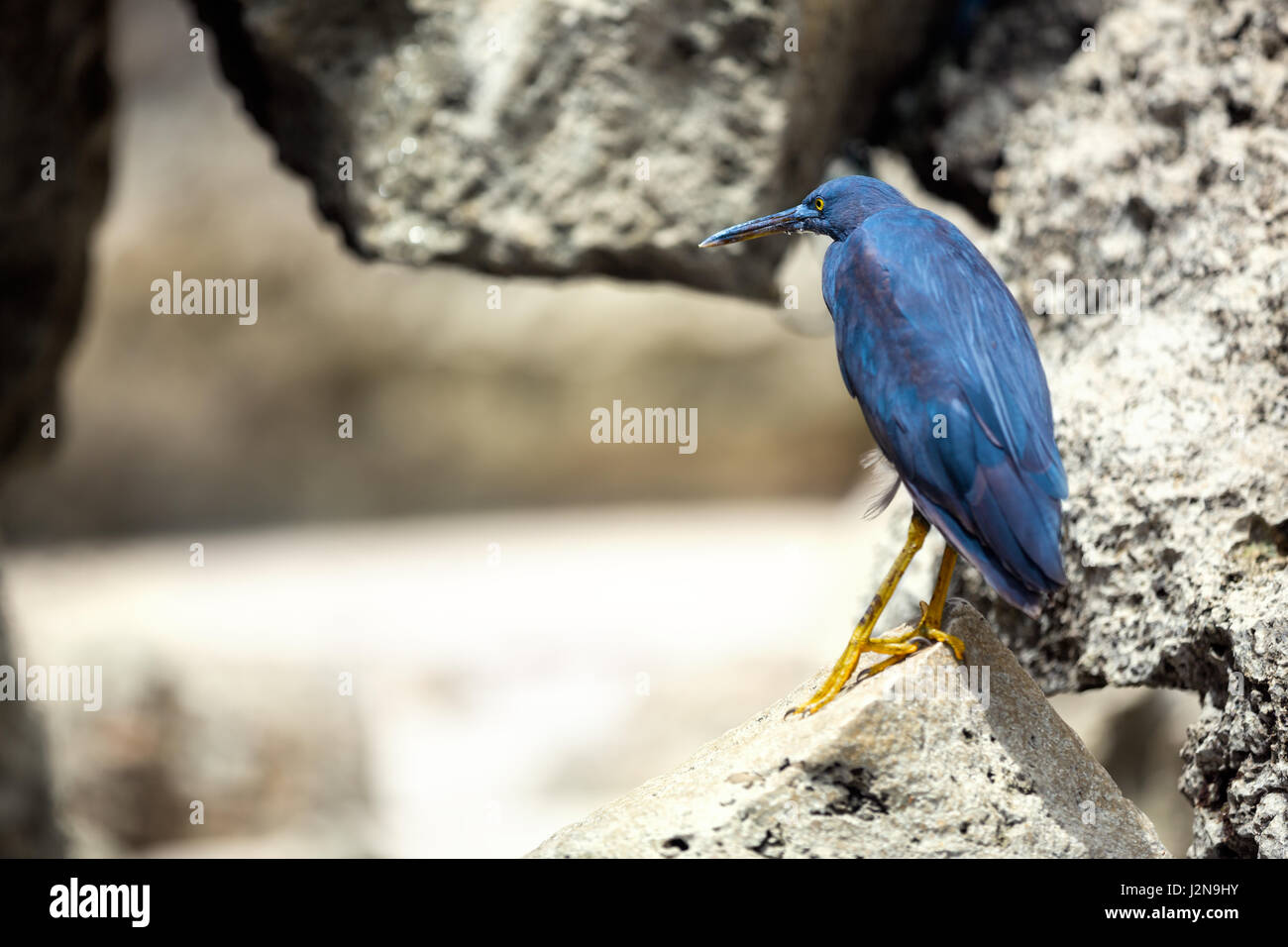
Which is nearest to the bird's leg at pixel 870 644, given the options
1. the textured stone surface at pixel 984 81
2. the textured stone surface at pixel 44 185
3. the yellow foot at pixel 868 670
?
the yellow foot at pixel 868 670

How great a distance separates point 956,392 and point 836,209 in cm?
43

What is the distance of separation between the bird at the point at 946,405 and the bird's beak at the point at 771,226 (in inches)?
4.8

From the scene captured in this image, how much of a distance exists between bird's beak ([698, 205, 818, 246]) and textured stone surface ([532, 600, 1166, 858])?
774 millimetres

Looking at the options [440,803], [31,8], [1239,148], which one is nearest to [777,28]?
[1239,148]

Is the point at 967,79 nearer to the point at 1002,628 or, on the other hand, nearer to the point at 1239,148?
the point at 1239,148

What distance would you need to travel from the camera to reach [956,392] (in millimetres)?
1903

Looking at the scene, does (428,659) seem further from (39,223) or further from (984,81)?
(984,81)

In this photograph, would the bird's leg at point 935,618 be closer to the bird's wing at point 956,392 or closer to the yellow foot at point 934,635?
the yellow foot at point 934,635

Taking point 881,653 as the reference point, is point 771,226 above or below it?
above

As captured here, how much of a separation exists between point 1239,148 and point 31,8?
3.09m

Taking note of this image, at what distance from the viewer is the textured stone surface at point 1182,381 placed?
2.21 metres

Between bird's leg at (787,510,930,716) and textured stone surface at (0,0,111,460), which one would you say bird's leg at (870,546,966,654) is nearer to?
bird's leg at (787,510,930,716)

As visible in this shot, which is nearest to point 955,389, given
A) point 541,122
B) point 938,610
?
point 938,610
